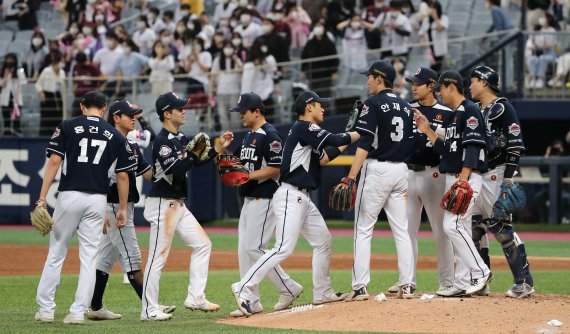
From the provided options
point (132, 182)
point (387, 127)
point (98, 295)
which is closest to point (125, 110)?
point (132, 182)

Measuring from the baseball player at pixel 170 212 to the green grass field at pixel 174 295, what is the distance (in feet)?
0.81

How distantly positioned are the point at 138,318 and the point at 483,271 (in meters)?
3.04

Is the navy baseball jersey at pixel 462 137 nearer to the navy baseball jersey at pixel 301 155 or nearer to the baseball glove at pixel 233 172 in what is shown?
the navy baseball jersey at pixel 301 155

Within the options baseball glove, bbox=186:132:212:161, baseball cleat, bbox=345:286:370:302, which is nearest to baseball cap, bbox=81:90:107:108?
baseball glove, bbox=186:132:212:161

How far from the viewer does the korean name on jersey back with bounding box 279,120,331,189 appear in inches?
Answer: 383

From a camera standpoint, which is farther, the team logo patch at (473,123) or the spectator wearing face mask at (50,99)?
the spectator wearing face mask at (50,99)

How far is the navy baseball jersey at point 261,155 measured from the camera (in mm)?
9977

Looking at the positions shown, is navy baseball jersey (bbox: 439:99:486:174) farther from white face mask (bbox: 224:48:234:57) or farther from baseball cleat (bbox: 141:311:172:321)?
white face mask (bbox: 224:48:234:57)

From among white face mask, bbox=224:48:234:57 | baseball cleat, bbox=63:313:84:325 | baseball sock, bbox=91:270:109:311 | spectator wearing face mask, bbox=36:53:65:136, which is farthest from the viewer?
white face mask, bbox=224:48:234:57

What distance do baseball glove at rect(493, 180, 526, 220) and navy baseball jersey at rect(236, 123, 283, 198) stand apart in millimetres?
1941

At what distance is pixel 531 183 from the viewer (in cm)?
2108

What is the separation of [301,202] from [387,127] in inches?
39.7

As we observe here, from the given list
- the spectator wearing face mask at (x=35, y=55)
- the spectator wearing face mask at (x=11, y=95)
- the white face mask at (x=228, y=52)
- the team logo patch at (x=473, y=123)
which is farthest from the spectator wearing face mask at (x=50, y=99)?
the team logo patch at (x=473, y=123)

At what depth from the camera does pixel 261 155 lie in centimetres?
1004
